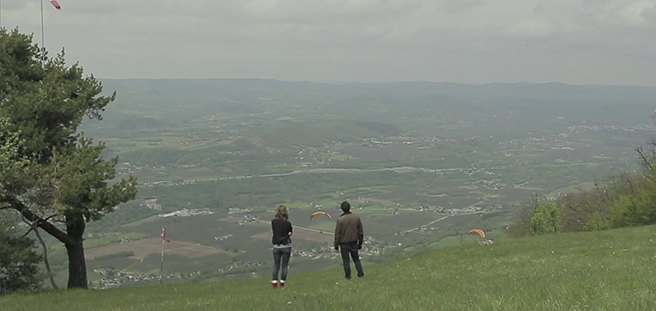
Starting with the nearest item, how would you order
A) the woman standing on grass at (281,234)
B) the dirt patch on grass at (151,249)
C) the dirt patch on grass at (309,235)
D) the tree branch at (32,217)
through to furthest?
the woman standing on grass at (281,234)
the tree branch at (32,217)
the dirt patch on grass at (151,249)
the dirt patch on grass at (309,235)

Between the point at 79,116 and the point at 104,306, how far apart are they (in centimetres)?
1137

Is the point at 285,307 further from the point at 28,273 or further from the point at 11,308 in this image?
the point at 28,273

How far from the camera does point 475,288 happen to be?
14.0 meters

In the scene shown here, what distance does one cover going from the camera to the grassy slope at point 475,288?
10.5 m

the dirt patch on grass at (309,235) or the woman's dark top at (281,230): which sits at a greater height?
the woman's dark top at (281,230)

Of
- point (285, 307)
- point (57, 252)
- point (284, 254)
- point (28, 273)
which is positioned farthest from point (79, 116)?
point (57, 252)

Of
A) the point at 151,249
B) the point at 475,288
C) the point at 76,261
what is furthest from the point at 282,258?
the point at 151,249

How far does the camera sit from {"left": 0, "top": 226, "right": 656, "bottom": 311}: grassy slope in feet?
34.4

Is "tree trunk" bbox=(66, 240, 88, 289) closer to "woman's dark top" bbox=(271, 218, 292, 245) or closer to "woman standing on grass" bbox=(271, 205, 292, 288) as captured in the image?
"woman standing on grass" bbox=(271, 205, 292, 288)

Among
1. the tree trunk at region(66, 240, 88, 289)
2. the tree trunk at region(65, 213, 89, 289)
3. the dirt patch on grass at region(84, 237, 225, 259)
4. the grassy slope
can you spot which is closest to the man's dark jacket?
the grassy slope

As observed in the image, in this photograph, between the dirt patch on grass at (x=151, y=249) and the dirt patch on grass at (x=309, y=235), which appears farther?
the dirt patch on grass at (x=309, y=235)

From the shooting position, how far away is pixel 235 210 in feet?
614

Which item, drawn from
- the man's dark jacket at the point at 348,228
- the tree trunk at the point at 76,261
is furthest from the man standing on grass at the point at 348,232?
the tree trunk at the point at 76,261

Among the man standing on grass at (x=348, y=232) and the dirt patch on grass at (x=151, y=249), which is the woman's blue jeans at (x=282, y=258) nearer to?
the man standing on grass at (x=348, y=232)
